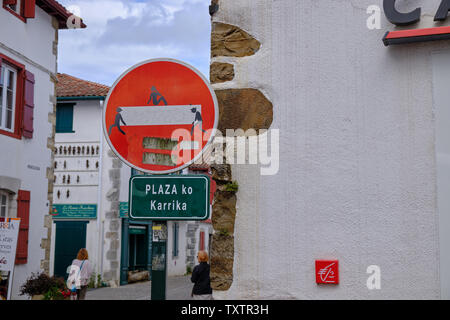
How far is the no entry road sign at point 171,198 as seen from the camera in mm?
3156

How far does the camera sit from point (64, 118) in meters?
20.1

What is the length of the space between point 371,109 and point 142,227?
18.6 m

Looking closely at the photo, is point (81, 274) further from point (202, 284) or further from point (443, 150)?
point (443, 150)

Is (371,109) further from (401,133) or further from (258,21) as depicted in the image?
(258,21)

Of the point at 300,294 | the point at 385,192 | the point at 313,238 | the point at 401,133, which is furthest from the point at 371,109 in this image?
the point at 300,294

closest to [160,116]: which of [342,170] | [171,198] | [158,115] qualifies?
[158,115]

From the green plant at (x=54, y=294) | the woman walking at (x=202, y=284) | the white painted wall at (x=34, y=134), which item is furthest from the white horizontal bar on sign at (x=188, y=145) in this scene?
the white painted wall at (x=34, y=134)

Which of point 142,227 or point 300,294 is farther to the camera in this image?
point 142,227

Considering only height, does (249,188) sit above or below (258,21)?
below

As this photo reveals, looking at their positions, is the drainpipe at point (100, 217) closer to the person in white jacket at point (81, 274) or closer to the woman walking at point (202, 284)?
the person in white jacket at point (81, 274)

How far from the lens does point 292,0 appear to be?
3.78 metres

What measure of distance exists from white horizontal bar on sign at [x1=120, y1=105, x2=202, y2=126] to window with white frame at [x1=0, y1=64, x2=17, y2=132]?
9.73 metres

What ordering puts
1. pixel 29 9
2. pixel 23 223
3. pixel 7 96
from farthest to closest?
pixel 29 9 → pixel 23 223 → pixel 7 96

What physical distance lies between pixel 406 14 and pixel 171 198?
5.86ft
